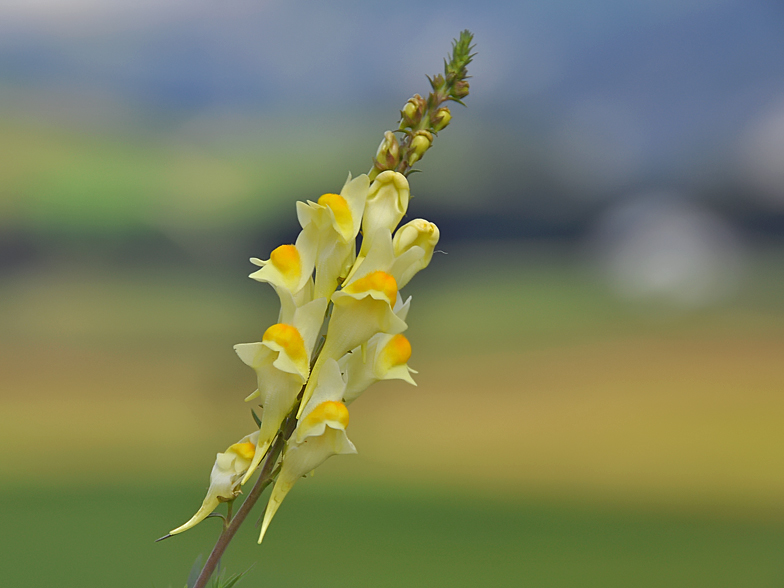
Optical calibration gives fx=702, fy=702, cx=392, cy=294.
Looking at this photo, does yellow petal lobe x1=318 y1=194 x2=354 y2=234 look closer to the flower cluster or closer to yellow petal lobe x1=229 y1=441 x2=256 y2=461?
the flower cluster

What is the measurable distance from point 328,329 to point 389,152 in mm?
265

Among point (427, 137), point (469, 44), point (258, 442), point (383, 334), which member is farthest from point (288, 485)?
point (469, 44)

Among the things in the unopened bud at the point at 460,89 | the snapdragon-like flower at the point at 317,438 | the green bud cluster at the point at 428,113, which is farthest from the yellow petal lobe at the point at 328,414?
the unopened bud at the point at 460,89

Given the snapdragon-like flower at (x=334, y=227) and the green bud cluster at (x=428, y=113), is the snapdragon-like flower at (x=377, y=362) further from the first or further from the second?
the green bud cluster at (x=428, y=113)

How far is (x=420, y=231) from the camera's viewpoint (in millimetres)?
1005

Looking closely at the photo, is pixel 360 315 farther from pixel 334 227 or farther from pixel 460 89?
pixel 460 89

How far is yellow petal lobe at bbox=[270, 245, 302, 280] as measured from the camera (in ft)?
3.23

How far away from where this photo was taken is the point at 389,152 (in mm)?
996

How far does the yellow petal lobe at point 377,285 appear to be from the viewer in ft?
3.06

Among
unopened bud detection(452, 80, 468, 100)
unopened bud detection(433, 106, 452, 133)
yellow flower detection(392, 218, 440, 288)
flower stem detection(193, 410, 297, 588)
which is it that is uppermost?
unopened bud detection(452, 80, 468, 100)

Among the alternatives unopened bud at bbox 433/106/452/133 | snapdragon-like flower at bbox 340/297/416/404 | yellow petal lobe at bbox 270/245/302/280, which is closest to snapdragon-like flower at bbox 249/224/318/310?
yellow petal lobe at bbox 270/245/302/280

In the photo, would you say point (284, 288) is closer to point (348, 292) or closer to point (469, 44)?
point (348, 292)

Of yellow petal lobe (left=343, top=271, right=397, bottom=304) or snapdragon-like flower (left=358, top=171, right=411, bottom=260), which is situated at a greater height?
snapdragon-like flower (left=358, top=171, right=411, bottom=260)

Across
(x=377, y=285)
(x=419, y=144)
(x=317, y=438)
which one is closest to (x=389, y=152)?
(x=419, y=144)
